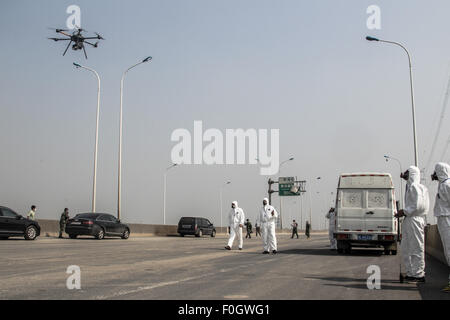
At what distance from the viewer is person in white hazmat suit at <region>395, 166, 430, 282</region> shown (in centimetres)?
898

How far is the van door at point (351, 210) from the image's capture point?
18078mm

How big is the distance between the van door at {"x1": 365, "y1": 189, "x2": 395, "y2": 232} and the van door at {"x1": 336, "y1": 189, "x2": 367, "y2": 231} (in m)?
0.20

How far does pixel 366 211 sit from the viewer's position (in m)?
18.1

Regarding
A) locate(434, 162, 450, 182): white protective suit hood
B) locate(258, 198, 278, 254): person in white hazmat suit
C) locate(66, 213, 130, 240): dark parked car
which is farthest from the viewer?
locate(66, 213, 130, 240): dark parked car

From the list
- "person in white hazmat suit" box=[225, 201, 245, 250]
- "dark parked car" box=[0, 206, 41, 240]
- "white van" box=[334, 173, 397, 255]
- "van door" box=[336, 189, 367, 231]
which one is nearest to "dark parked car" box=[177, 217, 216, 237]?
"dark parked car" box=[0, 206, 41, 240]

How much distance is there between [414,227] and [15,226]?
19731mm

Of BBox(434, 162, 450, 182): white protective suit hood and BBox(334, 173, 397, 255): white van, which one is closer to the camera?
BBox(434, 162, 450, 182): white protective suit hood

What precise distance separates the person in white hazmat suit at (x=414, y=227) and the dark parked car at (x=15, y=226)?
19.2 metres

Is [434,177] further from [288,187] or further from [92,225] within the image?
[288,187]

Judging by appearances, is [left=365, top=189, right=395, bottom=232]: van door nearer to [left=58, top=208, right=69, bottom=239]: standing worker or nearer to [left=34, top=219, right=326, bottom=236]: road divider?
[left=58, top=208, right=69, bottom=239]: standing worker

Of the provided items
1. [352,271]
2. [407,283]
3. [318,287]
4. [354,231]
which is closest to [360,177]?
[354,231]

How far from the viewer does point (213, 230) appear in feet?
159
